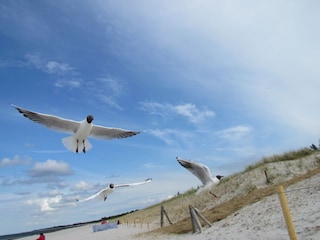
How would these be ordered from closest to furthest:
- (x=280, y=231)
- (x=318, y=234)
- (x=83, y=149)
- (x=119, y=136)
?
(x=318, y=234), (x=280, y=231), (x=83, y=149), (x=119, y=136)

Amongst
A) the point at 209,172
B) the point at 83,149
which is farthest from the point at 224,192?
the point at 83,149

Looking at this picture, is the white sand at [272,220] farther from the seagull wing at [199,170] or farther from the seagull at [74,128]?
the seagull at [74,128]

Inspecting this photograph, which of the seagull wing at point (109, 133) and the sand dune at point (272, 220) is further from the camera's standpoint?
the seagull wing at point (109, 133)

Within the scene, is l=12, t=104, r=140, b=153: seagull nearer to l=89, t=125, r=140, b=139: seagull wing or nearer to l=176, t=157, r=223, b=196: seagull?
l=89, t=125, r=140, b=139: seagull wing

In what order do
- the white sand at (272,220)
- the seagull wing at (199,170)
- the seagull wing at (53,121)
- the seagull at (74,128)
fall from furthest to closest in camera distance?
the seagull wing at (199,170), the seagull at (74,128), the seagull wing at (53,121), the white sand at (272,220)

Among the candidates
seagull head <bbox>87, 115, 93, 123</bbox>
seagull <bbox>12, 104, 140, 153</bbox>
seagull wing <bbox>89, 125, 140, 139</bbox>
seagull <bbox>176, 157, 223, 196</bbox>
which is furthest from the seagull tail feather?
seagull <bbox>176, 157, 223, 196</bbox>

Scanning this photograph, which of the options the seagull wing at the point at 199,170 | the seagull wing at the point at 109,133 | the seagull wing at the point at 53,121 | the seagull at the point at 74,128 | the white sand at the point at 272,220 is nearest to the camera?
the white sand at the point at 272,220

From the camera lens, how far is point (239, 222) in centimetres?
1209

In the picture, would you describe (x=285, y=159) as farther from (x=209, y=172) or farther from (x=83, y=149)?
(x=83, y=149)

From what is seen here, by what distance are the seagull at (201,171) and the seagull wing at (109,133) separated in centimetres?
A: 214

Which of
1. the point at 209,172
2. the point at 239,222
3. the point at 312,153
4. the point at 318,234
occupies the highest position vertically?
the point at 312,153

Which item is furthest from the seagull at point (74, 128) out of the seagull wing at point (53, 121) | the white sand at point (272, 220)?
the white sand at point (272, 220)

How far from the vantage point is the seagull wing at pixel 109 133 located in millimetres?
13423

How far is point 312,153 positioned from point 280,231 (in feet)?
60.4
